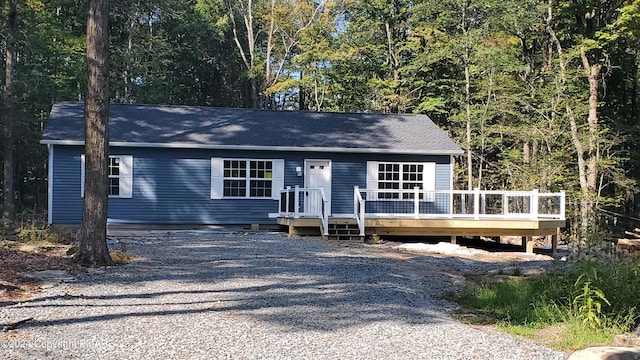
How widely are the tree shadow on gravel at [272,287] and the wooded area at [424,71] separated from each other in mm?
12439

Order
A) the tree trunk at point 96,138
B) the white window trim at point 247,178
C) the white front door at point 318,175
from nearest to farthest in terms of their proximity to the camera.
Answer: the tree trunk at point 96,138
the white window trim at point 247,178
the white front door at point 318,175

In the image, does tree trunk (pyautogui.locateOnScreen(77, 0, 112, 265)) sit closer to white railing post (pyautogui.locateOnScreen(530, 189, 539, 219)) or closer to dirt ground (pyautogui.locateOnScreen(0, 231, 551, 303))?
dirt ground (pyautogui.locateOnScreen(0, 231, 551, 303))

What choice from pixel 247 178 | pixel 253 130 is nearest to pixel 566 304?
pixel 247 178

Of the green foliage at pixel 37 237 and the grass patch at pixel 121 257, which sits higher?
the green foliage at pixel 37 237

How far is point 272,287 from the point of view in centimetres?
A: 825

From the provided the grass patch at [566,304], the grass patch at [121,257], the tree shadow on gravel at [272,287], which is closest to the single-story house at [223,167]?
the tree shadow on gravel at [272,287]

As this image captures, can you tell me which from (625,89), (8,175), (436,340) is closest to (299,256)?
(436,340)

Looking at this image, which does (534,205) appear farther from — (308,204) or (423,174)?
(308,204)

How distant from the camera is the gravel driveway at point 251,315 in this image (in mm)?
5168

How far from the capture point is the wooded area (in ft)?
77.4

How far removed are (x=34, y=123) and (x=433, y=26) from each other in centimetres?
1934

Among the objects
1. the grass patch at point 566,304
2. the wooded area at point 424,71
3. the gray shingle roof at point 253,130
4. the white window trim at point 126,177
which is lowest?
the grass patch at point 566,304

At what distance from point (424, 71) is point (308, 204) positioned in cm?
1533

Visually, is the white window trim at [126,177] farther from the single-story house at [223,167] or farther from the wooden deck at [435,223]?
the wooden deck at [435,223]
